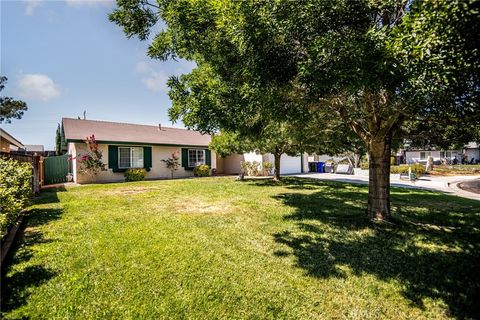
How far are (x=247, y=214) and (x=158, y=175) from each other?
519 inches

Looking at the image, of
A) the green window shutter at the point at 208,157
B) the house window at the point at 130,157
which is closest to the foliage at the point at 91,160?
the house window at the point at 130,157

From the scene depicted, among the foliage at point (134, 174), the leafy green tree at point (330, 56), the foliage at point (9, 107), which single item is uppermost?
the foliage at point (9, 107)

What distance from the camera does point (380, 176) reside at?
20.8 ft

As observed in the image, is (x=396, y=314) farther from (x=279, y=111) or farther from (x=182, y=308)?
(x=279, y=111)

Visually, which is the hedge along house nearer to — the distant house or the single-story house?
the single-story house

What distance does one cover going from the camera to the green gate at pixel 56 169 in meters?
16.0

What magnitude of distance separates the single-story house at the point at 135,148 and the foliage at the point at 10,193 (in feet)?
32.3

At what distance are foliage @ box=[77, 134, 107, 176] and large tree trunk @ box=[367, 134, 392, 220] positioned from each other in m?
15.4

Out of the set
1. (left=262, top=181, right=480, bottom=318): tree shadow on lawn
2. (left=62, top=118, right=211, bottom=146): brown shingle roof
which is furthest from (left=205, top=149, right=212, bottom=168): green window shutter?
(left=262, top=181, right=480, bottom=318): tree shadow on lawn

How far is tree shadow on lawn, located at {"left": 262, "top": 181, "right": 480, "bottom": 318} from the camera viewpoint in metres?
3.70

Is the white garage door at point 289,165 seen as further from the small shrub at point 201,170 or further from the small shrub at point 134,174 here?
the small shrub at point 134,174

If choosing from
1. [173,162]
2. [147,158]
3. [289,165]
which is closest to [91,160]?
[147,158]

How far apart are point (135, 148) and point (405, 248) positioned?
17031 millimetres

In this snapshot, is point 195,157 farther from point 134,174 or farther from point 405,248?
point 405,248
